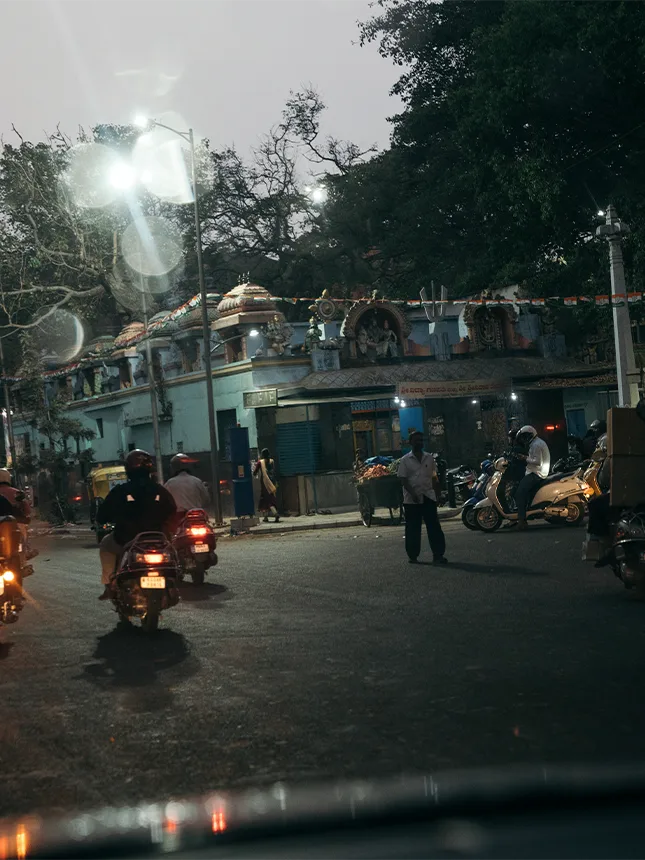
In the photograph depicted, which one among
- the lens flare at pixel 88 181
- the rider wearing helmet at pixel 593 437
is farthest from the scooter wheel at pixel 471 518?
the lens flare at pixel 88 181

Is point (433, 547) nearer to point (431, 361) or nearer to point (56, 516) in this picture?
point (431, 361)

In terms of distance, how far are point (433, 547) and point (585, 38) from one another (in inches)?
685

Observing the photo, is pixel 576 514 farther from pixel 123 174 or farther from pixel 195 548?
pixel 123 174

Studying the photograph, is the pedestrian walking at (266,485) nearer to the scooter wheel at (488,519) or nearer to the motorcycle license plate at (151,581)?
the scooter wheel at (488,519)

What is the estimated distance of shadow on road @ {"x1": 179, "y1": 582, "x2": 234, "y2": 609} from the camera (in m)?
13.2

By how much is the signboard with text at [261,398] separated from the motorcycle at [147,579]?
21685mm

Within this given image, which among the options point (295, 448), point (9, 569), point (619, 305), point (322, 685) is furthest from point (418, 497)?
point (295, 448)

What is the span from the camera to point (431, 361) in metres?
36.9

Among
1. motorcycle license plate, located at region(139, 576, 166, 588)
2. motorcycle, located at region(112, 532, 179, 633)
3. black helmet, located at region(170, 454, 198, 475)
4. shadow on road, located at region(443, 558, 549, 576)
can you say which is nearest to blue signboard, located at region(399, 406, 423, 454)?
shadow on road, located at region(443, 558, 549, 576)

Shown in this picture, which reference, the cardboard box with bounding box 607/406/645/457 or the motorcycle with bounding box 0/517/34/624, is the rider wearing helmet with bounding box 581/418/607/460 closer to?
the cardboard box with bounding box 607/406/645/457

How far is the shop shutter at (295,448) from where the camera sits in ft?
110

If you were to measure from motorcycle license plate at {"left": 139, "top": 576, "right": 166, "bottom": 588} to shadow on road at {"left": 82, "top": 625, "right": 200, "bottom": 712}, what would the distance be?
1.54ft

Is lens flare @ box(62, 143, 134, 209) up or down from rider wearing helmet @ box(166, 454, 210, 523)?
up

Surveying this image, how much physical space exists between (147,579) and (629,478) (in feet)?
15.6
